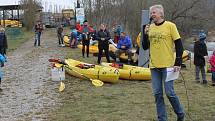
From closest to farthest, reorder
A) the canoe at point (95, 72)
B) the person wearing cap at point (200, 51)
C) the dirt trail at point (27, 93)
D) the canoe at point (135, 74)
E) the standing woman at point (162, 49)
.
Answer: the standing woman at point (162, 49)
the dirt trail at point (27, 93)
the canoe at point (95, 72)
the person wearing cap at point (200, 51)
the canoe at point (135, 74)

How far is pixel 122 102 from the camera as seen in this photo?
922 centimetres

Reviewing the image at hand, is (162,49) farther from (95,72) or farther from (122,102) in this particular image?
(95,72)

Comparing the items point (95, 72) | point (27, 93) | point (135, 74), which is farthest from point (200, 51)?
point (27, 93)

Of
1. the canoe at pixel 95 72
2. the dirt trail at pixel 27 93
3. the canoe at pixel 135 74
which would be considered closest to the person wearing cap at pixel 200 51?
the canoe at pixel 135 74

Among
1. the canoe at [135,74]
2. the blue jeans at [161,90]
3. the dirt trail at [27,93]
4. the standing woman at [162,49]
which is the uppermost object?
the standing woman at [162,49]

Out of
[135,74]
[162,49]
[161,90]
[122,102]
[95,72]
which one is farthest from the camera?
[135,74]

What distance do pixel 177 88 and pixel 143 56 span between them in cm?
370

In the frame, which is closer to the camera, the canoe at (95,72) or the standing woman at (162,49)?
the standing woman at (162,49)

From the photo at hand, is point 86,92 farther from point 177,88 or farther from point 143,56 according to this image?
point 143,56

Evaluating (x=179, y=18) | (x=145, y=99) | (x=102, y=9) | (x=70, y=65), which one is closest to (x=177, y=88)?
(x=145, y=99)

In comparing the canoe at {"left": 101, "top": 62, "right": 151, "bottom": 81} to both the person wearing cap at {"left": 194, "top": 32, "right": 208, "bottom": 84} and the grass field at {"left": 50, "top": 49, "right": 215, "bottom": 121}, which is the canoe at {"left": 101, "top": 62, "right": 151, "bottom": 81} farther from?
the person wearing cap at {"left": 194, "top": 32, "right": 208, "bottom": 84}

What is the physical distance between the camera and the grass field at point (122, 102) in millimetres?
7797

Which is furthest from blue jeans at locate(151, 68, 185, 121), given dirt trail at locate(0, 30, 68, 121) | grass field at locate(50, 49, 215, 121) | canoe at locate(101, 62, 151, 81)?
canoe at locate(101, 62, 151, 81)

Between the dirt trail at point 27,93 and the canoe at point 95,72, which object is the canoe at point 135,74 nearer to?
the canoe at point 95,72
